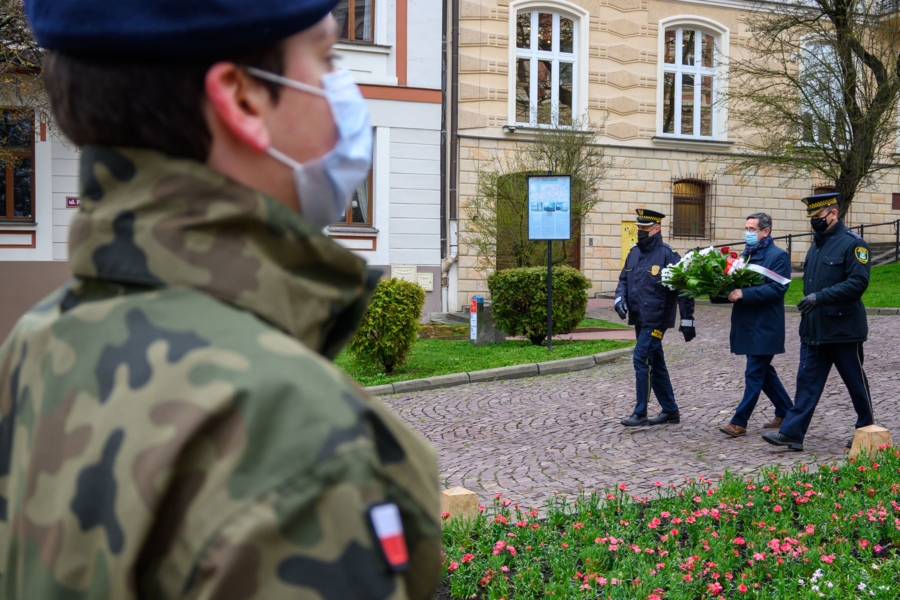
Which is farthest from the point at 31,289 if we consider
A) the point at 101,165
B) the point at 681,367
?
the point at 101,165

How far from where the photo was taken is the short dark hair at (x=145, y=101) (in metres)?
1.07

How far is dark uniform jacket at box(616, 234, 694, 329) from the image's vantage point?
30.3ft

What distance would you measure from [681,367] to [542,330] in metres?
3.35

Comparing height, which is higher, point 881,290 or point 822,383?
point 881,290

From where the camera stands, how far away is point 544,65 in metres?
27.2

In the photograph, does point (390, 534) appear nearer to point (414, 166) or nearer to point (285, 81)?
point (285, 81)

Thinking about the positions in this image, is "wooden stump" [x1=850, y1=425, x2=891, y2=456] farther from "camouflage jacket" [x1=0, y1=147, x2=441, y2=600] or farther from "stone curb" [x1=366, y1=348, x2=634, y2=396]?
"camouflage jacket" [x1=0, y1=147, x2=441, y2=600]

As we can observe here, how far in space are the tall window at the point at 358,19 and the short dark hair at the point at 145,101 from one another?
21.3m

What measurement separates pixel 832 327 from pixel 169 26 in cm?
774

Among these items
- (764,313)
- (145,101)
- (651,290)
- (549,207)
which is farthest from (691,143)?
(145,101)

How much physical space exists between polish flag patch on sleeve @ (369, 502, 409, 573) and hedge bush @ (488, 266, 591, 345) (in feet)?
49.6

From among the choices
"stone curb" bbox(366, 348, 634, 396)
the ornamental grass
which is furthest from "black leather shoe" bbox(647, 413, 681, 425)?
"stone curb" bbox(366, 348, 634, 396)

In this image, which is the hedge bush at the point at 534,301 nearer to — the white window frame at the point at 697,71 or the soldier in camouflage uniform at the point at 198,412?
the white window frame at the point at 697,71

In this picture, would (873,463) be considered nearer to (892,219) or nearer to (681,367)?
(681,367)
